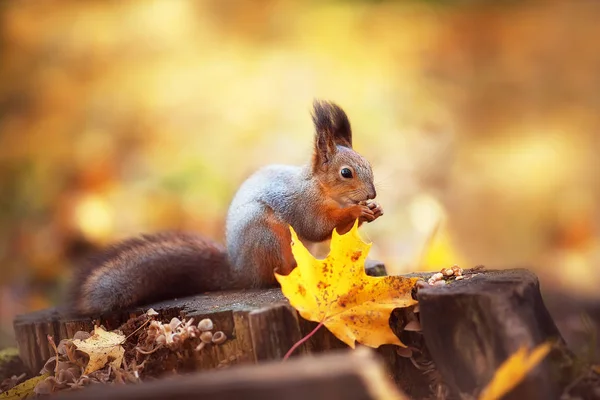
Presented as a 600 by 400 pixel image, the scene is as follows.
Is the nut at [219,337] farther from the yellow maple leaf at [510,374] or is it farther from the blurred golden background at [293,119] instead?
the blurred golden background at [293,119]

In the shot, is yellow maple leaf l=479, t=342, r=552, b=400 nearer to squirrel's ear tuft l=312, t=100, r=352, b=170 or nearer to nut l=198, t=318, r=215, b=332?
nut l=198, t=318, r=215, b=332

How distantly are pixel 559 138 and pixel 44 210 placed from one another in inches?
131

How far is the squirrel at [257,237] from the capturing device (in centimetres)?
192

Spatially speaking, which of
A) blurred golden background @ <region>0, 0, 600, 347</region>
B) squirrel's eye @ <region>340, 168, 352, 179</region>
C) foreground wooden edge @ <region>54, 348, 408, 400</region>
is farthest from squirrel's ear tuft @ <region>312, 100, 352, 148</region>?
foreground wooden edge @ <region>54, 348, 408, 400</region>

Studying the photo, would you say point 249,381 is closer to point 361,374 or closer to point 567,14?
point 361,374

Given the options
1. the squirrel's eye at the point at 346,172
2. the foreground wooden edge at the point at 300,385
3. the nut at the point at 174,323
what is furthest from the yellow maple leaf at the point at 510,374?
the squirrel's eye at the point at 346,172

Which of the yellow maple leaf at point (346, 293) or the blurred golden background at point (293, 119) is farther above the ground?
the blurred golden background at point (293, 119)

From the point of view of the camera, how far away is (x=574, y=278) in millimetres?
3723

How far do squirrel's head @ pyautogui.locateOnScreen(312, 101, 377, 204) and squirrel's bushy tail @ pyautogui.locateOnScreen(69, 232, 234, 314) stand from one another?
1.23 feet

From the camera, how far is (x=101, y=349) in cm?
164

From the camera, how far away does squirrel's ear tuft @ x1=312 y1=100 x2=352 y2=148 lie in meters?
2.01

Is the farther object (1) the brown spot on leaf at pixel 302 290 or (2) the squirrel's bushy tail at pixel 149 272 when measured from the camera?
(2) the squirrel's bushy tail at pixel 149 272

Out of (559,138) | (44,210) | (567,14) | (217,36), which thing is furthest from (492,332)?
(567,14)

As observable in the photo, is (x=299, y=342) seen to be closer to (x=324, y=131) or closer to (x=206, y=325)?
(x=206, y=325)
